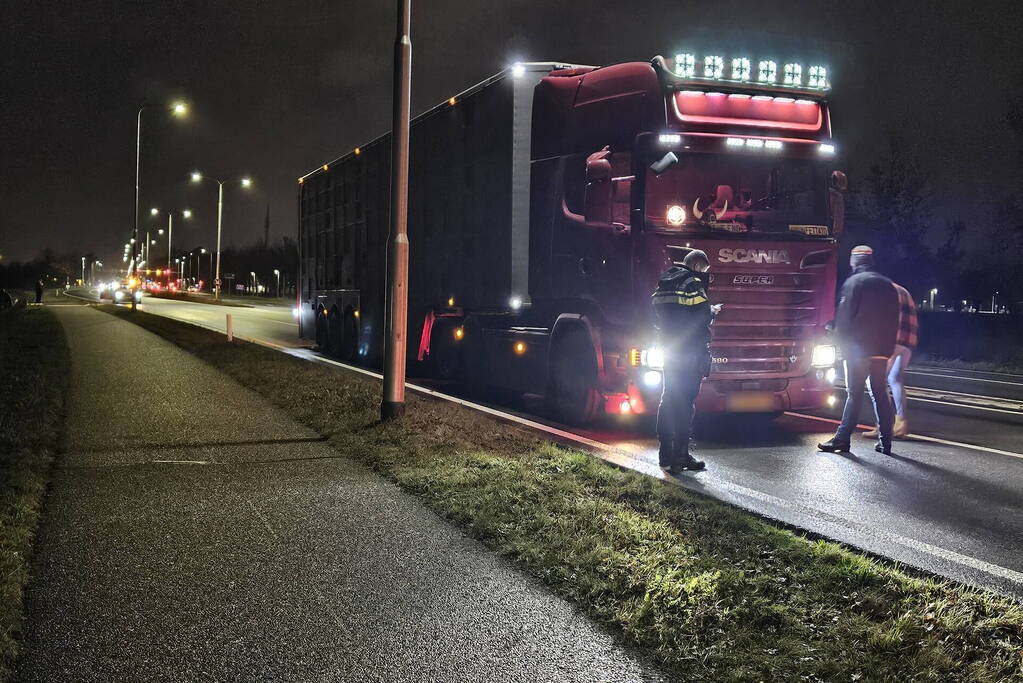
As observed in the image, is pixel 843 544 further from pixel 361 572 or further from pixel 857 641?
pixel 361 572

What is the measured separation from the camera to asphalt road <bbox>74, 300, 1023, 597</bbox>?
5.78 metres

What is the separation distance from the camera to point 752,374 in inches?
375

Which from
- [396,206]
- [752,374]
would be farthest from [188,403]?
[752,374]

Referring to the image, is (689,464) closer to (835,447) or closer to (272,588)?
(835,447)

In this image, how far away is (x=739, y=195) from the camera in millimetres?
9422

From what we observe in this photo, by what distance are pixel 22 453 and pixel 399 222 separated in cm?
429

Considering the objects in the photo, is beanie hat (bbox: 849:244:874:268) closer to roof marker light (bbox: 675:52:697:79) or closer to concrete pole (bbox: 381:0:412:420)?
roof marker light (bbox: 675:52:697:79)

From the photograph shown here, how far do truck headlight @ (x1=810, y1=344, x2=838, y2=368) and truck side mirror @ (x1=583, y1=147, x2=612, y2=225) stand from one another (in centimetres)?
261

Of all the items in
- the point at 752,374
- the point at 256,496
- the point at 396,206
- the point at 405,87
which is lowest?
the point at 256,496

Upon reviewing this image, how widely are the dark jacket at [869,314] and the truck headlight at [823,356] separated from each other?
773 millimetres

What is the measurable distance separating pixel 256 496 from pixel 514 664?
3.58 m

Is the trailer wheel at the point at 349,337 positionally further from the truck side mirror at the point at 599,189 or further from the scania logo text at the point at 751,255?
the scania logo text at the point at 751,255

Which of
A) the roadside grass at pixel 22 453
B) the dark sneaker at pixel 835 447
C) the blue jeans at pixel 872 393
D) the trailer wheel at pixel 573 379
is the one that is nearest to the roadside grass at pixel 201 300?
the roadside grass at pixel 22 453

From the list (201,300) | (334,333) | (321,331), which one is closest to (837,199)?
(334,333)
